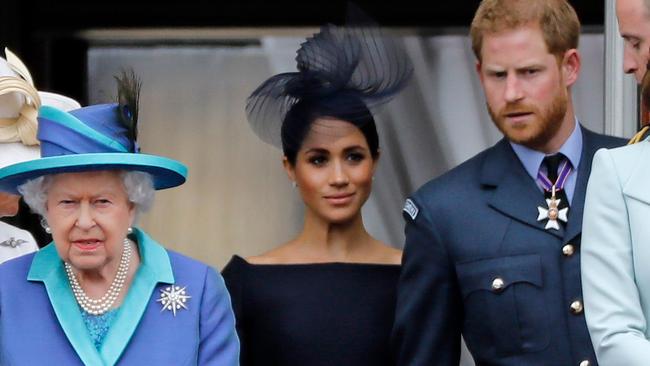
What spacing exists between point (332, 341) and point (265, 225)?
173cm

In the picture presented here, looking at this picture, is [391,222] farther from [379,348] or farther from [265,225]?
[379,348]

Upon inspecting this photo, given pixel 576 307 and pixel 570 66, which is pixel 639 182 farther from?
pixel 570 66

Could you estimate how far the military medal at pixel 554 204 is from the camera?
164 inches

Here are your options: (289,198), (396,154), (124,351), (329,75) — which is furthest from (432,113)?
(124,351)

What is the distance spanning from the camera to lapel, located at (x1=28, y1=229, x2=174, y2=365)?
3.91m

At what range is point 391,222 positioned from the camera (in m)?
6.27

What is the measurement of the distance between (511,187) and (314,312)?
2.27 feet

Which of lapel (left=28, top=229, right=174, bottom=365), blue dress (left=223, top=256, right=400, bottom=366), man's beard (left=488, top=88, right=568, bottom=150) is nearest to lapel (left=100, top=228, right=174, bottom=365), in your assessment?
lapel (left=28, top=229, right=174, bottom=365)

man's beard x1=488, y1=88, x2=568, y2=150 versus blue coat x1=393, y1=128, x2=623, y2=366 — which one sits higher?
man's beard x1=488, y1=88, x2=568, y2=150

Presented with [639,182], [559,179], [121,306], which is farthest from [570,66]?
[121,306]

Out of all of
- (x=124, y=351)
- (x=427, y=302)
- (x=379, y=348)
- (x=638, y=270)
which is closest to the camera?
(x=638, y=270)

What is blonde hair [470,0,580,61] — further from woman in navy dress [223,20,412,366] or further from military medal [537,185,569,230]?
woman in navy dress [223,20,412,366]

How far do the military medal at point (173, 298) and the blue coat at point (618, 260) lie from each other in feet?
3.04

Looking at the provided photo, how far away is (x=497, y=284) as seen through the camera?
413 centimetres
